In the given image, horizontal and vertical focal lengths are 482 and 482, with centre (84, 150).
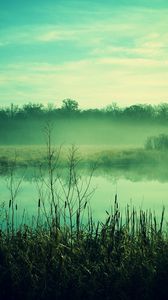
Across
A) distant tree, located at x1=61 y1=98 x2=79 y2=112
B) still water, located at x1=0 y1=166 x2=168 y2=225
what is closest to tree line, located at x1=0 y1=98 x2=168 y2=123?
distant tree, located at x1=61 y1=98 x2=79 y2=112

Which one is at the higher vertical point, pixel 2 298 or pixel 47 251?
pixel 47 251

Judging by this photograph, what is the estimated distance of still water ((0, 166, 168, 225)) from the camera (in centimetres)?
1459

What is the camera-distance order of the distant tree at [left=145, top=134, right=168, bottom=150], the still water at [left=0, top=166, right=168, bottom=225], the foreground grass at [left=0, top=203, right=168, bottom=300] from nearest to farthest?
1. the foreground grass at [left=0, top=203, right=168, bottom=300]
2. the still water at [left=0, top=166, right=168, bottom=225]
3. the distant tree at [left=145, top=134, right=168, bottom=150]

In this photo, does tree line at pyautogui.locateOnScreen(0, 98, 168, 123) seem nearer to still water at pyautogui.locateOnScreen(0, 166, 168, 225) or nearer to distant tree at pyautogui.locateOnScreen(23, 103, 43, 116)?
distant tree at pyautogui.locateOnScreen(23, 103, 43, 116)

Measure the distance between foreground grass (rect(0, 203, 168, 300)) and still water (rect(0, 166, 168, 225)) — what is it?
441 cm

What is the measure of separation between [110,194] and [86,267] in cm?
1273

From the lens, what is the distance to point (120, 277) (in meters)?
5.99

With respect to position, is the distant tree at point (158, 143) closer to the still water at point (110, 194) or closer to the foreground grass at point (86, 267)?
the still water at point (110, 194)

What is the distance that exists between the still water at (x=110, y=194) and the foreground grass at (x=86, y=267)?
4411mm

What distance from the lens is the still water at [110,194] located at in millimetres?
14586

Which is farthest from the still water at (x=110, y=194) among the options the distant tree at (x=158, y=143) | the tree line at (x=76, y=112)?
the tree line at (x=76, y=112)

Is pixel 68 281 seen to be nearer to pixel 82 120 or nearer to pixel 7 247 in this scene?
pixel 7 247

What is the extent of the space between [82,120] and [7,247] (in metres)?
86.3

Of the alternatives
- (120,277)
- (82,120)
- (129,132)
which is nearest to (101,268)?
(120,277)
